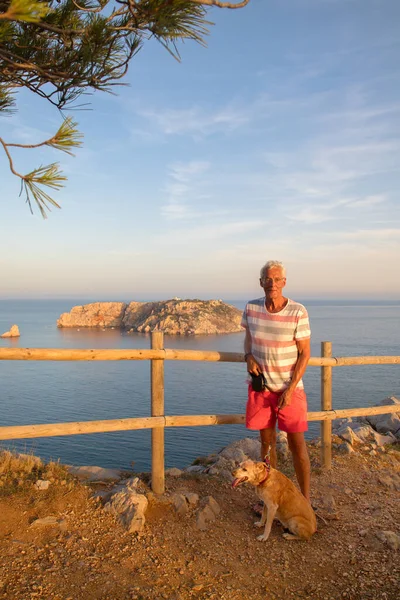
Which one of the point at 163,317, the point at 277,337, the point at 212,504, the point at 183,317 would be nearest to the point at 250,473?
the point at 212,504

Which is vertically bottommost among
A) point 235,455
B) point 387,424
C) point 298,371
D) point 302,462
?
point 387,424

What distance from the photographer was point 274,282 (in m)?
4.43

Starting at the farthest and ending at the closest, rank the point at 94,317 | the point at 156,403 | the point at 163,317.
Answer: the point at 94,317
the point at 163,317
the point at 156,403

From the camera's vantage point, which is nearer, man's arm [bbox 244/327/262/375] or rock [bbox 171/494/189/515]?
man's arm [bbox 244/327/262/375]

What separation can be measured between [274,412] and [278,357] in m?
0.65

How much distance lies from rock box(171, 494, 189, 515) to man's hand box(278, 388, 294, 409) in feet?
4.90

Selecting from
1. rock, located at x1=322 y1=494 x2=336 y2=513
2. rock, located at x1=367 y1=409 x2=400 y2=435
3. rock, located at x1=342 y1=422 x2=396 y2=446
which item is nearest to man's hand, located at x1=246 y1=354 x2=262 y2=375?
rock, located at x1=322 y1=494 x2=336 y2=513

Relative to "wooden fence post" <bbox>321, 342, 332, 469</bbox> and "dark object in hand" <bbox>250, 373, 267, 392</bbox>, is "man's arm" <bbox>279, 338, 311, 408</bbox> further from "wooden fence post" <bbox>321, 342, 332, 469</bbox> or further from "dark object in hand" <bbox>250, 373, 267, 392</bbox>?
"wooden fence post" <bbox>321, 342, 332, 469</bbox>

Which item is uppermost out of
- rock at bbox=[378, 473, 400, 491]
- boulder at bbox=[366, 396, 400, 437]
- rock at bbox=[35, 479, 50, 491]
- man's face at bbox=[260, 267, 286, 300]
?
man's face at bbox=[260, 267, 286, 300]

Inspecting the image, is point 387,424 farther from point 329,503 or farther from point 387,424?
point 329,503

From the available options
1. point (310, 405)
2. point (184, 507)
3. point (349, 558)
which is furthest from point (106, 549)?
point (310, 405)

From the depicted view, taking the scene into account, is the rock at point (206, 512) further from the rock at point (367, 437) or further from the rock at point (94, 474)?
the rock at point (367, 437)

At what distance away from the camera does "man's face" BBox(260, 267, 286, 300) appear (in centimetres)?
443

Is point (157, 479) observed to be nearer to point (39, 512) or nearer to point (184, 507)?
point (184, 507)
